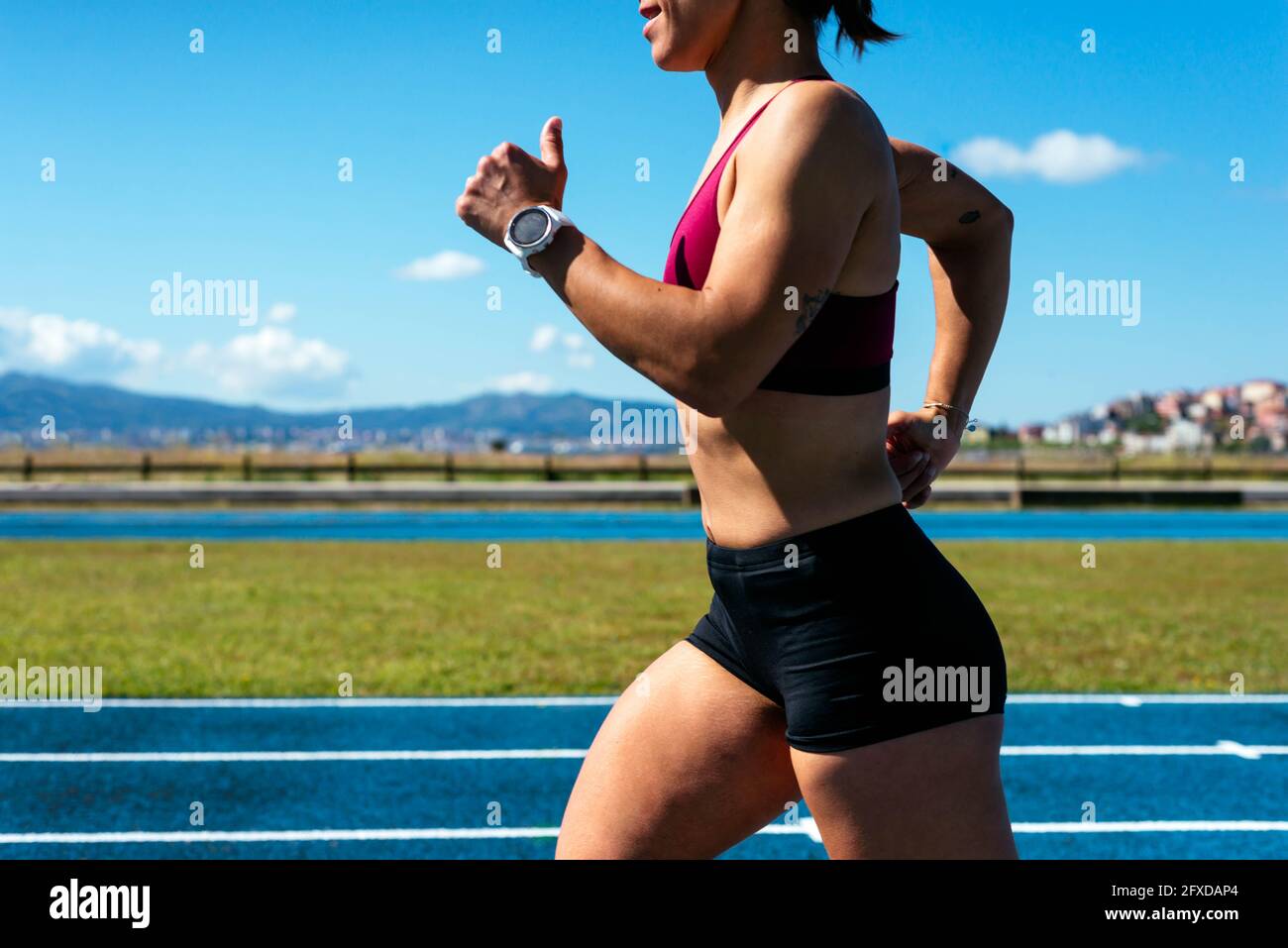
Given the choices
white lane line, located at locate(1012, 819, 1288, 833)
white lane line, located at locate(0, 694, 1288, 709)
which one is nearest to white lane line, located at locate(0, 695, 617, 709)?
white lane line, located at locate(0, 694, 1288, 709)

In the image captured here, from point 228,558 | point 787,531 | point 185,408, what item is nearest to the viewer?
point 787,531

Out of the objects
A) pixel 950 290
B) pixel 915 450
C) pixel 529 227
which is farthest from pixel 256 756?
pixel 529 227

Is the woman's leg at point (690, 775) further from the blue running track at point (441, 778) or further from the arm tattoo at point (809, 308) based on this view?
the blue running track at point (441, 778)

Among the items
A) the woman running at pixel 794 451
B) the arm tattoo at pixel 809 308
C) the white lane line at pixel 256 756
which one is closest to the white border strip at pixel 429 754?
the white lane line at pixel 256 756

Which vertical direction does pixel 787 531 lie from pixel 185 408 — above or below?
below

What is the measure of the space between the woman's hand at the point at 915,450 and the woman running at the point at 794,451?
1.46 feet

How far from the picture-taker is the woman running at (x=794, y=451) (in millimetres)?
1729

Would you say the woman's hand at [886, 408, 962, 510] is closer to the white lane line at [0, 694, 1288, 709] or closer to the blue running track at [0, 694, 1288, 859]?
the blue running track at [0, 694, 1288, 859]

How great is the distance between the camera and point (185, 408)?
142 metres

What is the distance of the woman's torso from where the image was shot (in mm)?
1852

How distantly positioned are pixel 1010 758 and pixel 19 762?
15.1 ft

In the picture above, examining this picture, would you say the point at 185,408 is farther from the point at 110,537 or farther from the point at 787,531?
the point at 787,531

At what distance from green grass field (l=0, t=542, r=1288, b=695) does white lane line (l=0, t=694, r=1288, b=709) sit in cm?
23
